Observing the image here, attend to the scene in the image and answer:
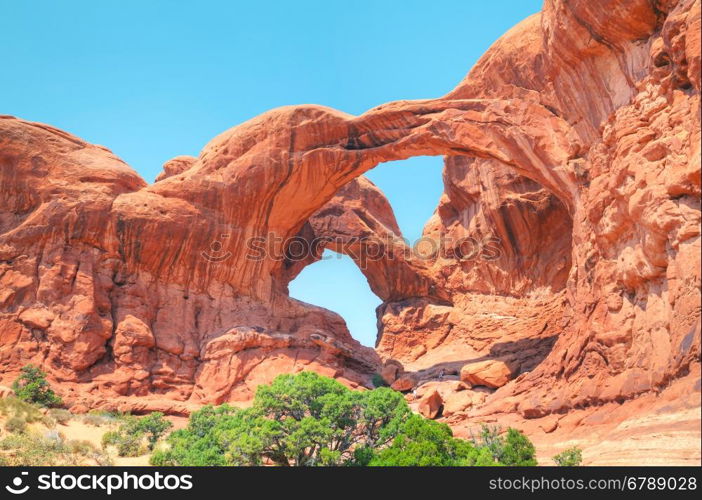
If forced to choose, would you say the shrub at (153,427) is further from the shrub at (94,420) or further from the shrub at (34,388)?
the shrub at (34,388)

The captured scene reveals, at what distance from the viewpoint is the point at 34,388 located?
1945 centimetres

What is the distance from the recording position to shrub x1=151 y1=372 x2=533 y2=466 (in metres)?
13.1

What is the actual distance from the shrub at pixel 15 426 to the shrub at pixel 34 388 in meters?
2.53

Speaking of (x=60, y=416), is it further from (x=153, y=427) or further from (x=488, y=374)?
(x=488, y=374)

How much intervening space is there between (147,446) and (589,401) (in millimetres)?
11354

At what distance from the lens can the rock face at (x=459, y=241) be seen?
46.0 feet

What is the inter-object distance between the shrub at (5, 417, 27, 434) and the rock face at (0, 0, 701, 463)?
165 inches

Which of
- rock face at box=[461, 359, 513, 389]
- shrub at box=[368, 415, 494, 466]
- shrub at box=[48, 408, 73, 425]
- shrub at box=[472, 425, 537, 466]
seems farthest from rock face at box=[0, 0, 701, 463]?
shrub at box=[368, 415, 494, 466]

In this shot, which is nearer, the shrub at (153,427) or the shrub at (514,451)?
the shrub at (514,451)

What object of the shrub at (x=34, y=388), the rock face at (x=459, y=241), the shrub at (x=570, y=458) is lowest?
the shrub at (x=570, y=458)

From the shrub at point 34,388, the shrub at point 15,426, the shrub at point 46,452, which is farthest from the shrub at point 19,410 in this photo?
the shrub at point 46,452

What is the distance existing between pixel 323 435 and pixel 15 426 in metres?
8.20
